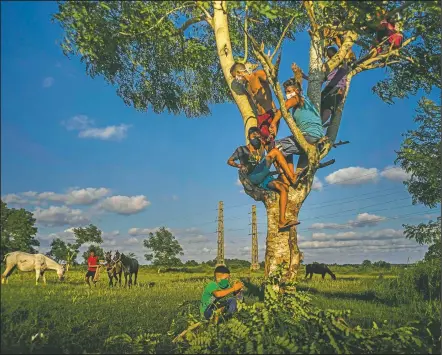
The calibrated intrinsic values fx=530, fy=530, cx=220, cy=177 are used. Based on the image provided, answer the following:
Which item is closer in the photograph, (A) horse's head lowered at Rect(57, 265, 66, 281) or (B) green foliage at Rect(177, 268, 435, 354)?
(B) green foliage at Rect(177, 268, 435, 354)

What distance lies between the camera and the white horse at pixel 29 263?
4.98m

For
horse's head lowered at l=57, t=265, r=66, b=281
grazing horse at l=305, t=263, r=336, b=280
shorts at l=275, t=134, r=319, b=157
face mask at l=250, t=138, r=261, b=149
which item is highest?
face mask at l=250, t=138, r=261, b=149

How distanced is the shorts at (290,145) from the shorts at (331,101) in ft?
4.08

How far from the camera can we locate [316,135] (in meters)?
7.73

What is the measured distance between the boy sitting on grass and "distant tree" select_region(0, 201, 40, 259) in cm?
235

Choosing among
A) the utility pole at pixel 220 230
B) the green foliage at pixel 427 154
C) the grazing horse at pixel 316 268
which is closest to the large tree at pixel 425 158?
the green foliage at pixel 427 154

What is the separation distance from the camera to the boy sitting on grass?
6.68 meters

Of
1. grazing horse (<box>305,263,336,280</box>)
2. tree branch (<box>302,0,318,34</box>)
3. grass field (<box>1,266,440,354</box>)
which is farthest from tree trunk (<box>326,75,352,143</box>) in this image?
grazing horse (<box>305,263,336,280</box>)

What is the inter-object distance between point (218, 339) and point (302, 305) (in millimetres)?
1209

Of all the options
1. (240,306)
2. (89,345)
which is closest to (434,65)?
(240,306)

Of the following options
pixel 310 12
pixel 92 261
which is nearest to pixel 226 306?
pixel 92 261

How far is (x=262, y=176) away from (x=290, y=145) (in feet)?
1.99

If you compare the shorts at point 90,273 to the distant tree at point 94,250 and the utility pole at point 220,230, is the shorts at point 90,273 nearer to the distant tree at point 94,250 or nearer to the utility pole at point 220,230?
the distant tree at point 94,250

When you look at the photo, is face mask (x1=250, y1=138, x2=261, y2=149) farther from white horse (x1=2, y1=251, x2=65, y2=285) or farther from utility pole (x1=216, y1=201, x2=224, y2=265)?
white horse (x1=2, y1=251, x2=65, y2=285)
